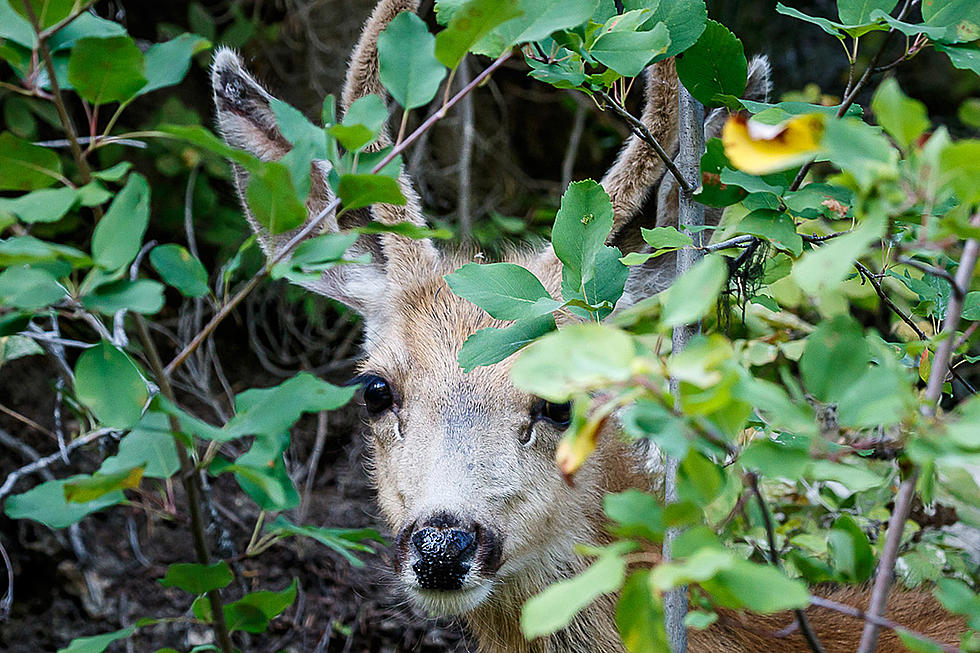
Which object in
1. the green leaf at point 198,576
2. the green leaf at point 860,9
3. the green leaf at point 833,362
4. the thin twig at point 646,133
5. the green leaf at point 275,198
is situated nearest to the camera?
the green leaf at point 833,362

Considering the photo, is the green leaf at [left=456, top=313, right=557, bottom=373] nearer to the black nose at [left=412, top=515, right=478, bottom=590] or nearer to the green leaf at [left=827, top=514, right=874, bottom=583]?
the black nose at [left=412, top=515, right=478, bottom=590]

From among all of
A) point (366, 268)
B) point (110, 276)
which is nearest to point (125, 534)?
point (366, 268)

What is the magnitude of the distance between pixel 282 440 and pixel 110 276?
0.45 metres

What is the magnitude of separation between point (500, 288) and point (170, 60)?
736 mm

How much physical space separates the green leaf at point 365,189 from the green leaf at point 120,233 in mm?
321

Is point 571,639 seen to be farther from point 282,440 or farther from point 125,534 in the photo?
point 125,534

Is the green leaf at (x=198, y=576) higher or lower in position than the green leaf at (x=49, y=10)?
lower

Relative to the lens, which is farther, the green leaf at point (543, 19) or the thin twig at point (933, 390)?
the green leaf at point (543, 19)

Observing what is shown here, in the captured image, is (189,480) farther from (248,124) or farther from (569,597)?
(248,124)

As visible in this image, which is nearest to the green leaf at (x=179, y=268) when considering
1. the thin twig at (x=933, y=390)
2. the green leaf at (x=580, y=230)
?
the green leaf at (x=580, y=230)

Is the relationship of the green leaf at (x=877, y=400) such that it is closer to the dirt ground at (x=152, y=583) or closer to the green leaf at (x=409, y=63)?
the green leaf at (x=409, y=63)

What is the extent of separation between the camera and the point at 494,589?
267 centimetres

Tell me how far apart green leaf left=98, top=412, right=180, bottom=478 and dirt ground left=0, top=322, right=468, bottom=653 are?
2.25m

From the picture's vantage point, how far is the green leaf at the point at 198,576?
1.76 meters
